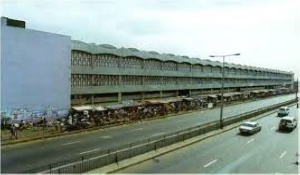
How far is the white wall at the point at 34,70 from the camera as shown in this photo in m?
38.2

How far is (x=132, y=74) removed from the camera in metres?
59.2

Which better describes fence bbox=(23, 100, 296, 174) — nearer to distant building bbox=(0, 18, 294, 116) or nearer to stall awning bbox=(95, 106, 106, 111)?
stall awning bbox=(95, 106, 106, 111)

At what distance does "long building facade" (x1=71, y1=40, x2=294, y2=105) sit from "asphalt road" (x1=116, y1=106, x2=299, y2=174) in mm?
18757

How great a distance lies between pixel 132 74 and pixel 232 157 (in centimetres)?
3311

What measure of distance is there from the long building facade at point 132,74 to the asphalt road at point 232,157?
1876cm

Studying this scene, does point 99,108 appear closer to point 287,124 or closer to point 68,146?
point 68,146

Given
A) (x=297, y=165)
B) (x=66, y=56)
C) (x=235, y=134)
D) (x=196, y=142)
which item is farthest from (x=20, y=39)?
(x=297, y=165)

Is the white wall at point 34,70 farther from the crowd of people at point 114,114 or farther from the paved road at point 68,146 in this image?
the paved road at point 68,146

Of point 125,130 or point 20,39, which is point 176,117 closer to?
point 125,130

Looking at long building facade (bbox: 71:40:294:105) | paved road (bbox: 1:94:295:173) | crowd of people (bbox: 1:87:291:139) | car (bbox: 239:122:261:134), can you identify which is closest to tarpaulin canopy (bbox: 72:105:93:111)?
crowd of people (bbox: 1:87:291:139)

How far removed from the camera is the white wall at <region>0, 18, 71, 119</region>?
38.2m

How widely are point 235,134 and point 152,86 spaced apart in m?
27.3

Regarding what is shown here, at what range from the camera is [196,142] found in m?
32.8

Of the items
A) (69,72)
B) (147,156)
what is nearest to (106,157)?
(147,156)
